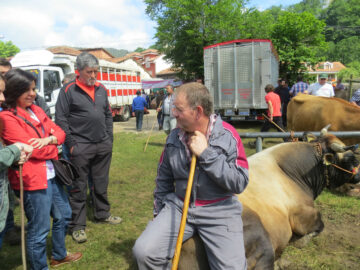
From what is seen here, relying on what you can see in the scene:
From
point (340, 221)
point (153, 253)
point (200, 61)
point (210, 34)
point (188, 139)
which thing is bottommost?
point (340, 221)

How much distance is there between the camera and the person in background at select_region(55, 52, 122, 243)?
3.57 metres

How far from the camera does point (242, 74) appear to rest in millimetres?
12203

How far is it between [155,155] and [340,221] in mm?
5340

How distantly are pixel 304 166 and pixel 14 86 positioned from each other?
3.11 m

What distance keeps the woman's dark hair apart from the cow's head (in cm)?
325

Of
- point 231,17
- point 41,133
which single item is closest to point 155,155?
point 41,133

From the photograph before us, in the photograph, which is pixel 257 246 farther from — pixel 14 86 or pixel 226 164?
pixel 14 86

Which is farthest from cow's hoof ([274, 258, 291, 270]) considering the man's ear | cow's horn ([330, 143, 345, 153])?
the man's ear

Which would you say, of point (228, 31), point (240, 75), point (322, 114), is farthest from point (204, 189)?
point (228, 31)

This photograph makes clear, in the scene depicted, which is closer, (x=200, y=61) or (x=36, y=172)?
(x=36, y=172)

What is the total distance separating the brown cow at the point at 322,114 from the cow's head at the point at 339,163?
2.61m

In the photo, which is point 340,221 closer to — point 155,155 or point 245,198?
point 245,198

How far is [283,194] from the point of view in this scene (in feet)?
9.91

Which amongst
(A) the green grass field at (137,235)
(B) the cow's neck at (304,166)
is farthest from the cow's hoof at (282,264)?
(B) the cow's neck at (304,166)
